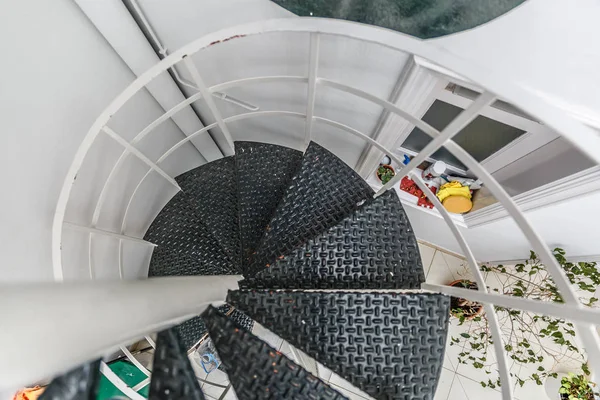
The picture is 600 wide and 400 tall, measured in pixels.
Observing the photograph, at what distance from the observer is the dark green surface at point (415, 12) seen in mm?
1210

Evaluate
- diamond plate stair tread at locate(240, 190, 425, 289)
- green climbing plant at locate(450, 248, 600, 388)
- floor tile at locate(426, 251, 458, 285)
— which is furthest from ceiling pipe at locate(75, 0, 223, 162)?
green climbing plant at locate(450, 248, 600, 388)

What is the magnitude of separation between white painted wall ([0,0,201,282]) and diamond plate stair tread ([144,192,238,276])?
0.47 m

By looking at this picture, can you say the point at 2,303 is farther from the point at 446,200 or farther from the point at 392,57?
the point at 446,200

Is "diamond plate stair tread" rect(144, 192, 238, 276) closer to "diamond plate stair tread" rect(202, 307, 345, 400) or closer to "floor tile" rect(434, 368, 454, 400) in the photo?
"diamond plate stair tread" rect(202, 307, 345, 400)

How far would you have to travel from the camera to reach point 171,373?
0.70 m

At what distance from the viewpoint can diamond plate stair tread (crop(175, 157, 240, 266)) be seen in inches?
84.7

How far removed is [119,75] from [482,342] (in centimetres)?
278

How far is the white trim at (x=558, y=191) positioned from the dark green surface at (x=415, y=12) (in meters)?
0.77

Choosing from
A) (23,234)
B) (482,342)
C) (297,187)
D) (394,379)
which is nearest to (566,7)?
(297,187)

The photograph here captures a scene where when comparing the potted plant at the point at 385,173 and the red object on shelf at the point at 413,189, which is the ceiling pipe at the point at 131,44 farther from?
the red object on shelf at the point at 413,189

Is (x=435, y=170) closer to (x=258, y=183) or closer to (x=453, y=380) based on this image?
(x=258, y=183)

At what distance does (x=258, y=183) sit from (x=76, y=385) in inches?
61.3

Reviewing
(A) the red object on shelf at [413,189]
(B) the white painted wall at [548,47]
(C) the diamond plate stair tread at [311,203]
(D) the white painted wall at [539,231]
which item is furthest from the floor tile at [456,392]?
(B) the white painted wall at [548,47]

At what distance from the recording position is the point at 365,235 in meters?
1.71
